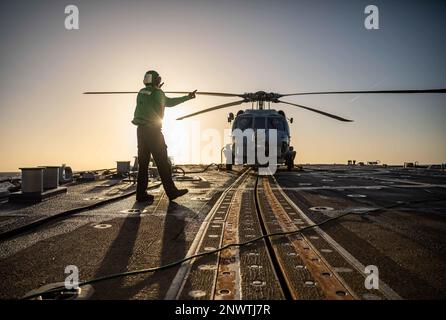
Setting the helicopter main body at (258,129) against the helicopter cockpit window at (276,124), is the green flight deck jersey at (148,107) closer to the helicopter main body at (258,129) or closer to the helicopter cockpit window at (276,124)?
the helicopter main body at (258,129)

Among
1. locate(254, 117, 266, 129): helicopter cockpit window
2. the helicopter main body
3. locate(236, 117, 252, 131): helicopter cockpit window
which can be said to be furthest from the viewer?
locate(236, 117, 252, 131): helicopter cockpit window

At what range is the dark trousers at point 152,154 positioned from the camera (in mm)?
6340

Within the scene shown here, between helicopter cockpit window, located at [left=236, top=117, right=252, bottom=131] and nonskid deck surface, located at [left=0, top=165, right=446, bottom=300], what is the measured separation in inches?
512

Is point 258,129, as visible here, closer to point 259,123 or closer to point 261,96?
point 259,123

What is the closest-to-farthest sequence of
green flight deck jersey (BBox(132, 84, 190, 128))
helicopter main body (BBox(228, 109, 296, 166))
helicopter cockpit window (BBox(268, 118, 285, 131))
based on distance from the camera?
green flight deck jersey (BBox(132, 84, 190, 128)) < helicopter main body (BBox(228, 109, 296, 166)) < helicopter cockpit window (BBox(268, 118, 285, 131))

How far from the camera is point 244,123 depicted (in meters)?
17.9

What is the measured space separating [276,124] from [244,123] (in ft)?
6.26

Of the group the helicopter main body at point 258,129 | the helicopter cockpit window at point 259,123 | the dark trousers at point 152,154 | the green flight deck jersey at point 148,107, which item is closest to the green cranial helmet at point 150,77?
the green flight deck jersey at point 148,107

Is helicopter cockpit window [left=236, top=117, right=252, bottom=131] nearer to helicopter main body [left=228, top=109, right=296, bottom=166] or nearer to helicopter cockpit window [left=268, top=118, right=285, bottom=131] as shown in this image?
helicopter main body [left=228, top=109, right=296, bottom=166]

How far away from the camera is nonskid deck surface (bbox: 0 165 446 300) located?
198cm

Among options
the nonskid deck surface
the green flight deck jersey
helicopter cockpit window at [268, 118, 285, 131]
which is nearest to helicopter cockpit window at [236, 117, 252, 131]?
helicopter cockpit window at [268, 118, 285, 131]

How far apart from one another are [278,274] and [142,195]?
4.68m

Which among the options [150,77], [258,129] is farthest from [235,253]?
[258,129]
